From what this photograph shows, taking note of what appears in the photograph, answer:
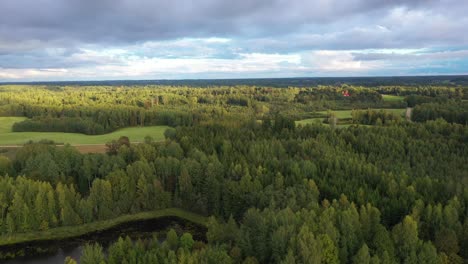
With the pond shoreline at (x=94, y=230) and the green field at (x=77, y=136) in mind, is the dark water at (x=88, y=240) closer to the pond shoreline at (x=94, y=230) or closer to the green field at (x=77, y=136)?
the pond shoreline at (x=94, y=230)

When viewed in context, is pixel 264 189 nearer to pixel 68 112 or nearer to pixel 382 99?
pixel 68 112

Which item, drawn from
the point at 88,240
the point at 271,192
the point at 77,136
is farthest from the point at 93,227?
the point at 77,136

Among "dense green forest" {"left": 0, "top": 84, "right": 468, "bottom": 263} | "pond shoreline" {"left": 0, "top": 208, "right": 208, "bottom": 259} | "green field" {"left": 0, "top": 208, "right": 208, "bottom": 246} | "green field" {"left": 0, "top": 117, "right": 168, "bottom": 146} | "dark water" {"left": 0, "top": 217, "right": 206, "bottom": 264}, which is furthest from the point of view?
"green field" {"left": 0, "top": 117, "right": 168, "bottom": 146}

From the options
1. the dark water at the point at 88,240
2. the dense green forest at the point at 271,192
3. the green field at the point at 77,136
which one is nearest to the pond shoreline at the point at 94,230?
the dark water at the point at 88,240

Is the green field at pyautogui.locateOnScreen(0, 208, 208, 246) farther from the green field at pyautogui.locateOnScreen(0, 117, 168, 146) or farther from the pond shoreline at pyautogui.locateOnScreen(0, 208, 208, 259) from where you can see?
the green field at pyautogui.locateOnScreen(0, 117, 168, 146)

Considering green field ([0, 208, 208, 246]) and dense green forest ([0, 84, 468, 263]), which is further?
green field ([0, 208, 208, 246])

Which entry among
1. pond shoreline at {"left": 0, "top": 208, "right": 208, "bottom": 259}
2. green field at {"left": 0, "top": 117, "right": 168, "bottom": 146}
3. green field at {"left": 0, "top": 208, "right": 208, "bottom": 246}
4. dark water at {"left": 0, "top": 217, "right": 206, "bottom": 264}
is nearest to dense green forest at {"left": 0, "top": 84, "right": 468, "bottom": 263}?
green field at {"left": 0, "top": 208, "right": 208, "bottom": 246}

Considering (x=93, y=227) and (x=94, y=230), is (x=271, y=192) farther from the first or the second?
(x=93, y=227)

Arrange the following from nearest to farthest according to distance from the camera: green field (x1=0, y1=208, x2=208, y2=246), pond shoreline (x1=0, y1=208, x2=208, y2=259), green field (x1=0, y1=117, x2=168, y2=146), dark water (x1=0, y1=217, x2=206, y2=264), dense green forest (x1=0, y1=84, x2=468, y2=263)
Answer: dense green forest (x1=0, y1=84, x2=468, y2=263) → dark water (x1=0, y1=217, x2=206, y2=264) → pond shoreline (x1=0, y1=208, x2=208, y2=259) → green field (x1=0, y1=208, x2=208, y2=246) → green field (x1=0, y1=117, x2=168, y2=146)
